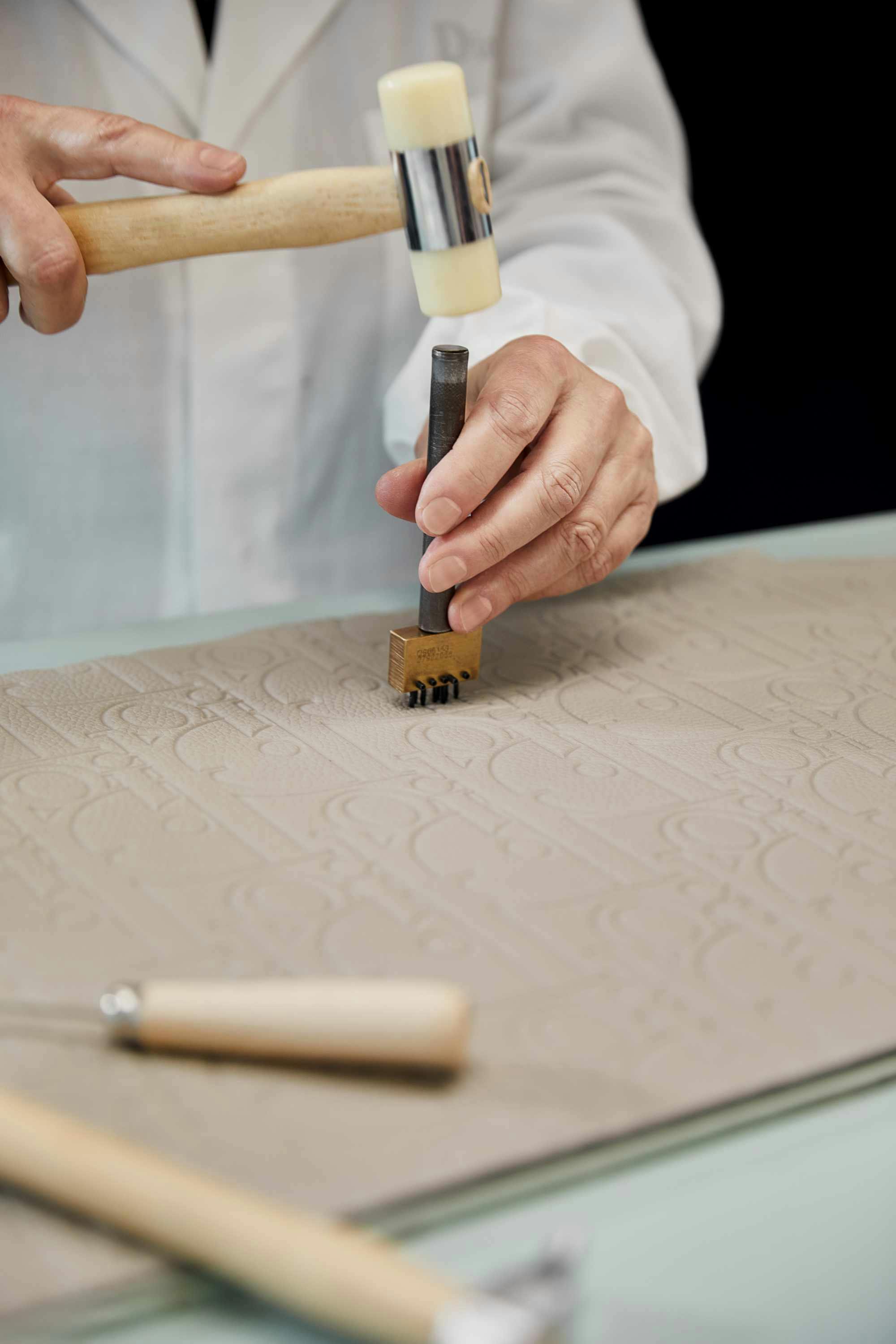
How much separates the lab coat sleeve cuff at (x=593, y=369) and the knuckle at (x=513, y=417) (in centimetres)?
18

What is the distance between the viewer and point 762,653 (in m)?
0.83

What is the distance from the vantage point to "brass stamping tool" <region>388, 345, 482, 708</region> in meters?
0.71

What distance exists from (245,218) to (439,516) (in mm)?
189

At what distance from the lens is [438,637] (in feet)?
2.44

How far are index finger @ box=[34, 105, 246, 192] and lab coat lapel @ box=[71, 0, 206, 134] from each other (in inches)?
12.4

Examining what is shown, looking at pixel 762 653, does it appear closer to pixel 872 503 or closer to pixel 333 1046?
pixel 333 1046

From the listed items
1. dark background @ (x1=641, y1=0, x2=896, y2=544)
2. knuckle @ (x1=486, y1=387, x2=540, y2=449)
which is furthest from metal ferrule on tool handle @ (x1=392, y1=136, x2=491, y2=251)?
dark background @ (x1=641, y1=0, x2=896, y2=544)

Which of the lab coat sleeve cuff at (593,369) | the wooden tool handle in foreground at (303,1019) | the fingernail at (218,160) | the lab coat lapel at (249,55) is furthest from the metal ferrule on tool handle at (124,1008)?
the lab coat lapel at (249,55)

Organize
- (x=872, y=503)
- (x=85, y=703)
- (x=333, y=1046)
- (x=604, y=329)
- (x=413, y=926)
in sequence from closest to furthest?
(x=333, y=1046)
(x=413, y=926)
(x=85, y=703)
(x=604, y=329)
(x=872, y=503)

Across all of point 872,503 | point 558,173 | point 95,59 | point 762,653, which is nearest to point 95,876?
point 762,653

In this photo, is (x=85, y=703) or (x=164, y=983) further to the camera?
(x=85, y=703)

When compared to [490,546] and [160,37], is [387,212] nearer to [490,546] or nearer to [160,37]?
[490,546]

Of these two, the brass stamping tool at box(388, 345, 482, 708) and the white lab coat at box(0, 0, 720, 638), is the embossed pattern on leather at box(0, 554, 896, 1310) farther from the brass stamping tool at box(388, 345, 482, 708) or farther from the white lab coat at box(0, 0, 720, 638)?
the white lab coat at box(0, 0, 720, 638)

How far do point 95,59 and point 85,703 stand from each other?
1.87 feet
